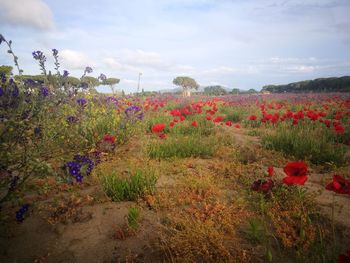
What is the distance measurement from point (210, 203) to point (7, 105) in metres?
2.72

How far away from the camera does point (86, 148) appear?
14.4ft

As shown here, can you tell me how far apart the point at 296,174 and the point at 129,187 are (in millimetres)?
1980

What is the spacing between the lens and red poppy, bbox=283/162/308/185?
1655 millimetres

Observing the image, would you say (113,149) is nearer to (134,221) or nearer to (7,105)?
(7,105)

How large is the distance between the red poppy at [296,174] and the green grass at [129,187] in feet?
5.67

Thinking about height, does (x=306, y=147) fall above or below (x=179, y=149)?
below

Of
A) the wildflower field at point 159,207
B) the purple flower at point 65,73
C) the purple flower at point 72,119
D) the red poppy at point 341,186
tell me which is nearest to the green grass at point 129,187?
the wildflower field at point 159,207

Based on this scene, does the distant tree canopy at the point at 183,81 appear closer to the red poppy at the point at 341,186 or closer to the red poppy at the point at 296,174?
the red poppy at the point at 296,174

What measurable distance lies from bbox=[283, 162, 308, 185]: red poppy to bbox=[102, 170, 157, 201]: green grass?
5.67ft

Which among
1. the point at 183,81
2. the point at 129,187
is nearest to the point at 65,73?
the point at 129,187

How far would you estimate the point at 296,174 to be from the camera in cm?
176

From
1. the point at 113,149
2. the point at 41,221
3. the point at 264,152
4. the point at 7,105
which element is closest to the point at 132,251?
the point at 41,221

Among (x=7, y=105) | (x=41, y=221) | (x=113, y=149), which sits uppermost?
(x=7, y=105)

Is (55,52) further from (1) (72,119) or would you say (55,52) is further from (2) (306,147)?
(2) (306,147)
